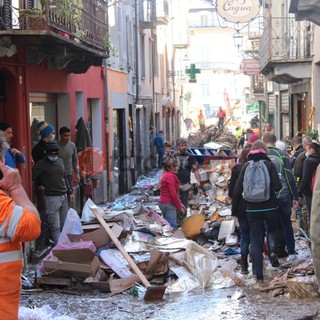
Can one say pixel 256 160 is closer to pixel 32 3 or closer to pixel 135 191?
pixel 32 3

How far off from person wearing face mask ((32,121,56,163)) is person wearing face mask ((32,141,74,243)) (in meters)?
0.94

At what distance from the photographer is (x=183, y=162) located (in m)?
14.8

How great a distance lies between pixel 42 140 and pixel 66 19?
2.03 m

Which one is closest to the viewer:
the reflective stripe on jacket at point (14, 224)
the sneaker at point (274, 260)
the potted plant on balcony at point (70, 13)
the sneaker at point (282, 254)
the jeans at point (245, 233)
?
the reflective stripe on jacket at point (14, 224)

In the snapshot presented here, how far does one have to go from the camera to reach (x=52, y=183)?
11695 millimetres

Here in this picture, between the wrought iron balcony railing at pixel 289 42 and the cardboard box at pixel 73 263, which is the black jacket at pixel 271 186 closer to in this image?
the cardboard box at pixel 73 263

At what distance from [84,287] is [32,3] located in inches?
195

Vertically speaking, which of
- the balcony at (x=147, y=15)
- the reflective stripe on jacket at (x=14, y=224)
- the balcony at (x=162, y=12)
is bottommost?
the reflective stripe on jacket at (x=14, y=224)

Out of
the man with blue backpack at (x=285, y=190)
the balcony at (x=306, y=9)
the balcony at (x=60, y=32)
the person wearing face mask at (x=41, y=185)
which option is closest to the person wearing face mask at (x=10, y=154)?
the person wearing face mask at (x=41, y=185)

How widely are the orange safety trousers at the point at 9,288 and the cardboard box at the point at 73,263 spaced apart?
4.35 m

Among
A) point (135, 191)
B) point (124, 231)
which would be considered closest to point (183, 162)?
point (124, 231)

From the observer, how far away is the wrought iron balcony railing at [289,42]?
20719 mm

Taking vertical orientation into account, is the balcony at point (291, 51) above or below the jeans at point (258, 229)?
above

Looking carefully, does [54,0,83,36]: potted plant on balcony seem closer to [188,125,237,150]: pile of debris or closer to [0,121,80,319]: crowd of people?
[0,121,80,319]: crowd of people
